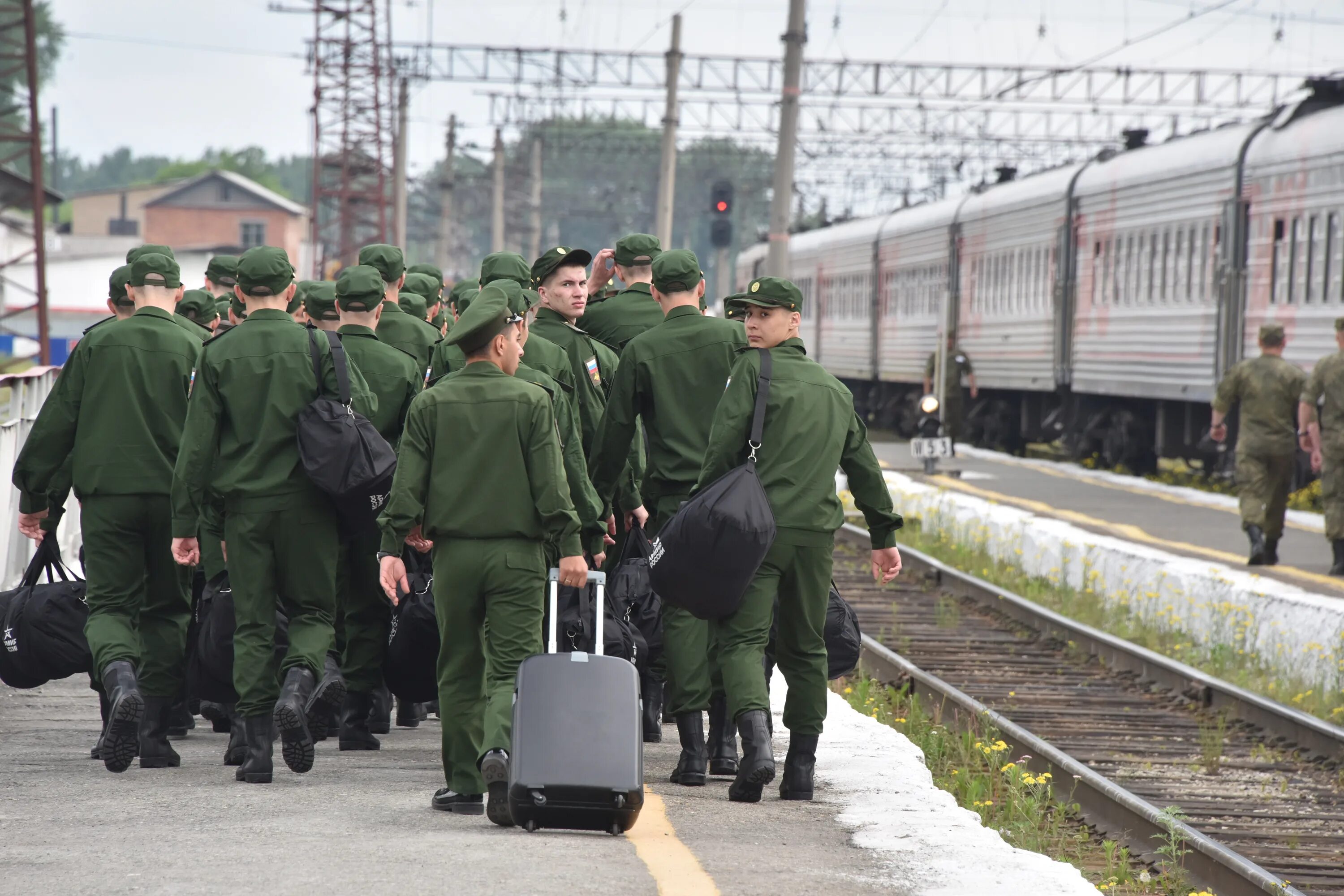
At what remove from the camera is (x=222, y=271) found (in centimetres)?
1088

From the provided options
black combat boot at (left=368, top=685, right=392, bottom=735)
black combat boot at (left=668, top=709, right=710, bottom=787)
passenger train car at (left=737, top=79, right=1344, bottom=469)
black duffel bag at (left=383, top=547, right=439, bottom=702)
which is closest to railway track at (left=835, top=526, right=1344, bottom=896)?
black combat boot at (left=668, top=709, right=710, bottom=787)

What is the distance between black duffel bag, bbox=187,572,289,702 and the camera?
26.3 feet

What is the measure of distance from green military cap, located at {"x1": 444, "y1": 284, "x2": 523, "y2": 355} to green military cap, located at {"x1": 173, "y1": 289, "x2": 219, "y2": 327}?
3.55 metres

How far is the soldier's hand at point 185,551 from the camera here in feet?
25.3

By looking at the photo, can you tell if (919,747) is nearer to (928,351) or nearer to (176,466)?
(176,466)

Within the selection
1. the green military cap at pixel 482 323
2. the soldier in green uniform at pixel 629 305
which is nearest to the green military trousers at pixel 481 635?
the green military cap at pixel 482 323

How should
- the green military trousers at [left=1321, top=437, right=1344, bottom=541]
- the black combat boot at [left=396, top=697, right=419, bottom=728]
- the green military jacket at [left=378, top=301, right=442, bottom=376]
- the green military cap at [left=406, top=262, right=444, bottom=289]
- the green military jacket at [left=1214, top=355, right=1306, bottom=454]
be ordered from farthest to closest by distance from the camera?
the green military jacket at [left=1214, top=355, right=1306, bottom=454] → the green military trousers at [left=1321, top=437, right=1344, bottom=541] → the green military cap at [left=406, top=262, right=444, bottom=289] → the green military jacket at [left=378, top=301, right=442, bottom=376] → the black combat boot at [left=396, top=697, right=419, bottom=728]

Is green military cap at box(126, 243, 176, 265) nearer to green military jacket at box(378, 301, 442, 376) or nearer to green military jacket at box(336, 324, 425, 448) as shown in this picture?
green military jacket at box(336, 324, 425, 448)

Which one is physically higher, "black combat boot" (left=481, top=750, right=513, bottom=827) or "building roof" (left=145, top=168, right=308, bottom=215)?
"building roof" (left=145, top=168, right=308, bottom=215)

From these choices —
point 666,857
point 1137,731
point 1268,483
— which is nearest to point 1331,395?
point 1268,483

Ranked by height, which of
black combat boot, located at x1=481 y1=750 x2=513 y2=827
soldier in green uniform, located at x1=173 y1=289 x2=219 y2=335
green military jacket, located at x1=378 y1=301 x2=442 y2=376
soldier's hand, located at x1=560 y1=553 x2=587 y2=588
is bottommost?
black combat boot, located at x1=481 y1=750 x2=513 y2=827

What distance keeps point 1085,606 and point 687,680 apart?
26.4 ft

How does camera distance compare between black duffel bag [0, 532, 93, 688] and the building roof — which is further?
the building roof

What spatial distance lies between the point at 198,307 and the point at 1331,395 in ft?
27.1
